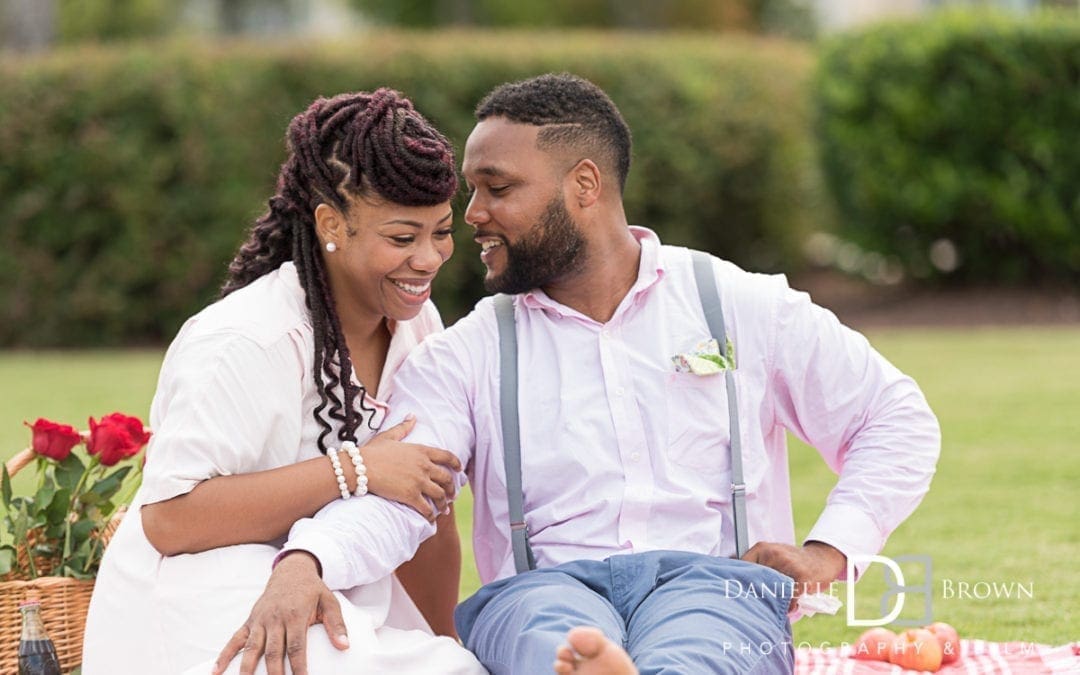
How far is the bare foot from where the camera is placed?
316 centimetres

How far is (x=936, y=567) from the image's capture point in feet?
21.1

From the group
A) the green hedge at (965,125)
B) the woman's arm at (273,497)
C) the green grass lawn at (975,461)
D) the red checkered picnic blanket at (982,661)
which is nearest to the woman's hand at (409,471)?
the woman's arm at (273,497)

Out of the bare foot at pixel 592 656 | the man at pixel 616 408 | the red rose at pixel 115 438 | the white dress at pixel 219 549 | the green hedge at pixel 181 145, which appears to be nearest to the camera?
the bare foot at pixel 592 656

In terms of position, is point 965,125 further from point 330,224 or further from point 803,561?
point 330,224

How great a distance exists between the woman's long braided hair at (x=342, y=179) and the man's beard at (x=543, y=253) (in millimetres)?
250

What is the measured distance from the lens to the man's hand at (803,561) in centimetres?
396

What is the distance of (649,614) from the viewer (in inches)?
148

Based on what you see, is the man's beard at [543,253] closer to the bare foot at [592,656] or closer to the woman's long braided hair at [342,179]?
the woman's long braided hair at [342,179]

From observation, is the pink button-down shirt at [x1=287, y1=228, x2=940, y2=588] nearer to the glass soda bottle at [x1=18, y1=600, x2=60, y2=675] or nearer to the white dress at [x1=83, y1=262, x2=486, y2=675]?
the white dress at [x1=83, y1=262, x2=486, y2=675]

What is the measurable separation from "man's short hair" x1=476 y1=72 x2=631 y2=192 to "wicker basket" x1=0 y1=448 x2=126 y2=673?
1677 mm

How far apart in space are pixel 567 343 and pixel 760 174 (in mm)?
10966

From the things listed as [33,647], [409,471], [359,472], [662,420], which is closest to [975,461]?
[662,420]

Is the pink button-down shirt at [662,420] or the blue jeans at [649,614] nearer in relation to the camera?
the blue jeans at [649,614]

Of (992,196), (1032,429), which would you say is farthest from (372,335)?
(992,196)
